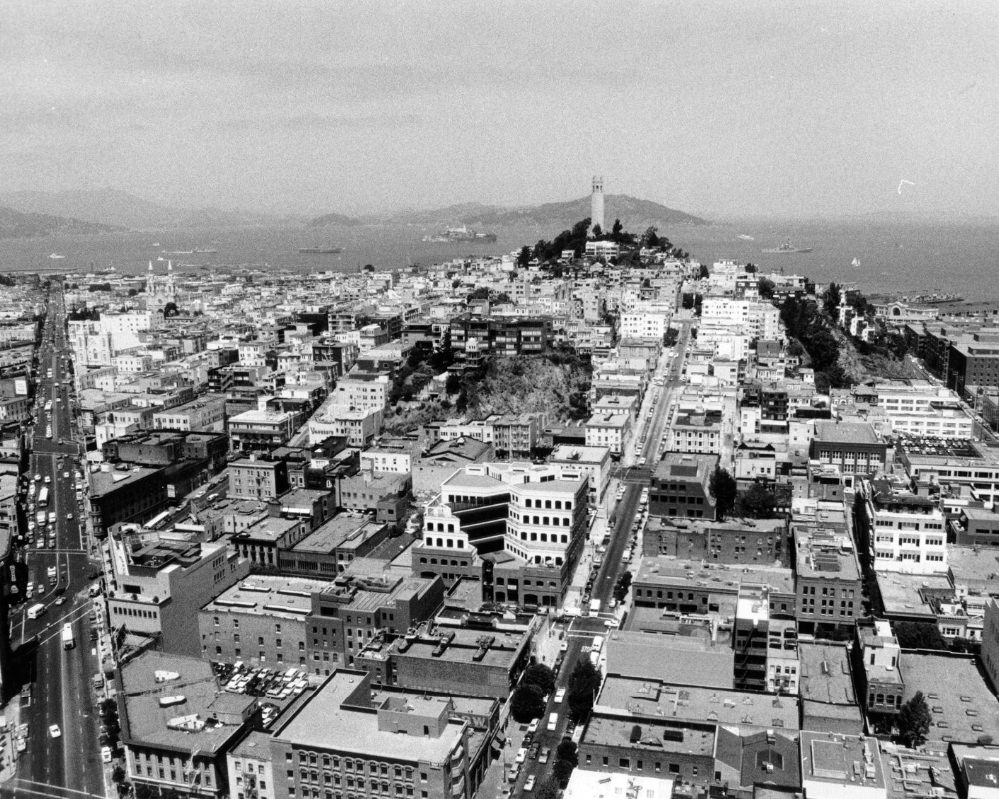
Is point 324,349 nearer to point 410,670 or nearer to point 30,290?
point 410,670

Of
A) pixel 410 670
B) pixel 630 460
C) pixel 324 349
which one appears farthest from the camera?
pixel 324 349

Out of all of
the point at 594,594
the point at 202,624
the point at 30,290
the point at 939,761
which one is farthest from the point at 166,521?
the point at 30,290

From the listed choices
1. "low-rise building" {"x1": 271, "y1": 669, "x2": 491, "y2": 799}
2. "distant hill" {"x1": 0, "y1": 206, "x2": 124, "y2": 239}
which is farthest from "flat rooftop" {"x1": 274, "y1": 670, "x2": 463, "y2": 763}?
"distant hill" {"x1": 0, "y1": 206, "x2": 124, "y2": 239}

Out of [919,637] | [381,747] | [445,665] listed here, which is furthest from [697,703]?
[919,637]

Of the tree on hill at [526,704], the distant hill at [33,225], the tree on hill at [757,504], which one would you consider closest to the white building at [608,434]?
the tree on hill at [757,504]

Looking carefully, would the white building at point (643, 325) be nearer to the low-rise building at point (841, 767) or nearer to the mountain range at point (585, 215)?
the low-rise building at point (841, 767)

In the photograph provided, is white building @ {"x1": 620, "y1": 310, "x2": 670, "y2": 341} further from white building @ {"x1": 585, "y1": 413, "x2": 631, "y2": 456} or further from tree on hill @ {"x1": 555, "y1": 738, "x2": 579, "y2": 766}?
tree on hill @ {"x1": 555, "y1": 738, "x2": 579, "y2": 766}

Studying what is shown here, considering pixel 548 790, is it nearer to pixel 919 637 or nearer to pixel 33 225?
pixel 919 637

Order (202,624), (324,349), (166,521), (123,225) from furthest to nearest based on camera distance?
(123,225) < (324,349) < (166,521) < (202,624)
